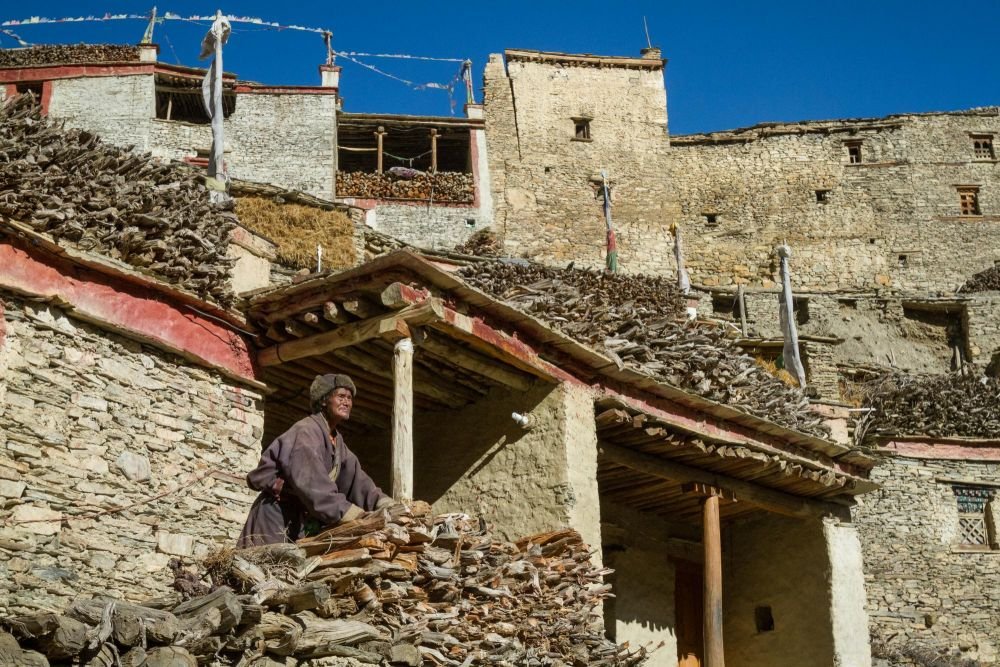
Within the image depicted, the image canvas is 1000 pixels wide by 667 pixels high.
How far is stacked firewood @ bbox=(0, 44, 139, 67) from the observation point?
26.8m

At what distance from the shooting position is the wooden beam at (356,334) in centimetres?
905

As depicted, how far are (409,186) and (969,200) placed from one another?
1511 cm

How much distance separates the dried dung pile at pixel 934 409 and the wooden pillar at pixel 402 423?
38.0 feet

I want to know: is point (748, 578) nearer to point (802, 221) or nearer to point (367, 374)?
point (367, 374)

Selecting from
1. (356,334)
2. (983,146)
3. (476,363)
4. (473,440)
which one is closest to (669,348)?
(473,440)

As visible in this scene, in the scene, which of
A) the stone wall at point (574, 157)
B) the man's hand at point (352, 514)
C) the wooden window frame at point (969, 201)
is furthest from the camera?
the wooden window frame at point (969, 201)

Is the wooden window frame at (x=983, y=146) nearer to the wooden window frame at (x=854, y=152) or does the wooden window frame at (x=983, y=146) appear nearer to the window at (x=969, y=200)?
the window at (x=969, y=200)

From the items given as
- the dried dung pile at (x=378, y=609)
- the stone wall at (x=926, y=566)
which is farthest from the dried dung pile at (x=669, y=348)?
the stone wall at (x=926, y=566)

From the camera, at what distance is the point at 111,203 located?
8.77 metres

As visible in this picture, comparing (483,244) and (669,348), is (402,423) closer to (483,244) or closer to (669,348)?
(669,348)

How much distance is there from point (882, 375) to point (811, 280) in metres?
8.92

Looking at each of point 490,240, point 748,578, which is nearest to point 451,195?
point 490,240

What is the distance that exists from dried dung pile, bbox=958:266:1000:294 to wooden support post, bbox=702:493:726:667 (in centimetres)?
1871

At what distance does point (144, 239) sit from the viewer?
8930 millimetres
